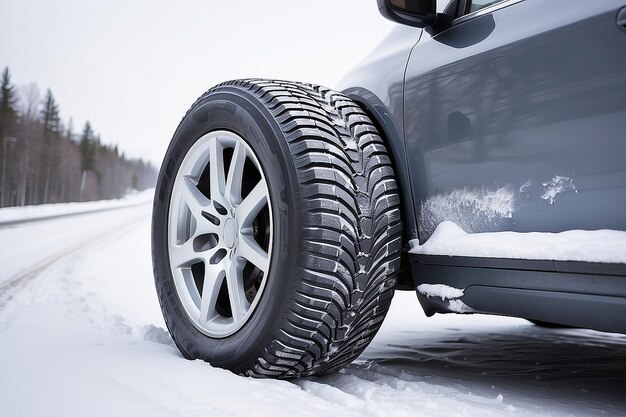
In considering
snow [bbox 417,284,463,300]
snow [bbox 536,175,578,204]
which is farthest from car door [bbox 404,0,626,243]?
snow [bbox 417,284,463,300]

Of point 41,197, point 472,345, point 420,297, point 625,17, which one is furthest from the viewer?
point 41,197

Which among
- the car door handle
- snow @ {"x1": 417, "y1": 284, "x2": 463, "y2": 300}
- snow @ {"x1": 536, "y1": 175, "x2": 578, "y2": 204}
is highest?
the car door handle

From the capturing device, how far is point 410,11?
1.86 m

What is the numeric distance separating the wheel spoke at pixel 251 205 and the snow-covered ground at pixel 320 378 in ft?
1.68

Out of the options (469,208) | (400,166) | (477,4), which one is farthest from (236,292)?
(477,4)

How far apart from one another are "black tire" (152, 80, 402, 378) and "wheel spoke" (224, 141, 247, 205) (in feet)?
0.27

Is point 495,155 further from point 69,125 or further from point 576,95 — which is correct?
point 69,125

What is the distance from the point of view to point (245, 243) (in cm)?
196

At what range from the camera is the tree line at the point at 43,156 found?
164 ft

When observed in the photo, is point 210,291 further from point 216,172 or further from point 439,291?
point 439,291

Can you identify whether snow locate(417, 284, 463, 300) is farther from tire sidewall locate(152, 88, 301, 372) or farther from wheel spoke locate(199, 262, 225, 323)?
wheel spoke locate(199, 262, 225, 323)

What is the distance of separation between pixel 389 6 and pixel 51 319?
2368 millimetres

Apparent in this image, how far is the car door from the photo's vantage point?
1.39 meters

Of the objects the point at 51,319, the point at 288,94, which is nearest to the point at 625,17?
the point at 288,94
